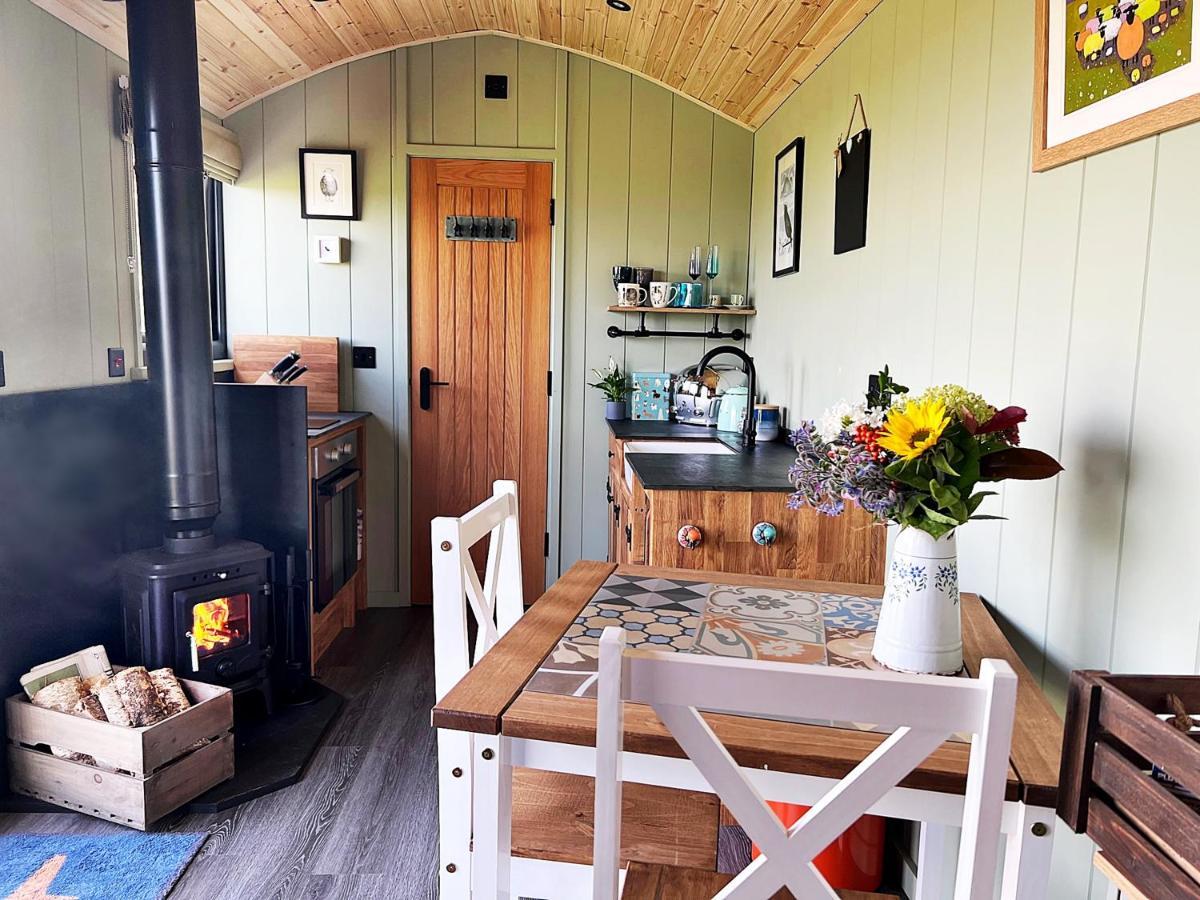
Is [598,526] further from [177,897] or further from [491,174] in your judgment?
[177,897]

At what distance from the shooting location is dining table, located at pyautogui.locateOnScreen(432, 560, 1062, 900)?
1090 mm

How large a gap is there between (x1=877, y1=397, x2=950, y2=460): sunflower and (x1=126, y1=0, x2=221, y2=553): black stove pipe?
86.4 inches

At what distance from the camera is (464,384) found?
4285 millimetres

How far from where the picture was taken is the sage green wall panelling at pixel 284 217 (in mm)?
4051

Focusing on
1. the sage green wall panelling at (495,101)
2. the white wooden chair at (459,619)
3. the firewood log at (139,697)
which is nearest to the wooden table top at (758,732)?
the white wooden chair at (459,619)

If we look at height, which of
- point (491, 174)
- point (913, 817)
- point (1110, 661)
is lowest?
point (913, 817)

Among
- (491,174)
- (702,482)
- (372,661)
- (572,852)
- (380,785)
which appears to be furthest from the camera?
(491,174)

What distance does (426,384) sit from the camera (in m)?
4.25

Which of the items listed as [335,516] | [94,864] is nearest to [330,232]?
[335,516]

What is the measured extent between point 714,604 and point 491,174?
2996 mm

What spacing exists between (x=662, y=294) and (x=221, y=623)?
2.32 m

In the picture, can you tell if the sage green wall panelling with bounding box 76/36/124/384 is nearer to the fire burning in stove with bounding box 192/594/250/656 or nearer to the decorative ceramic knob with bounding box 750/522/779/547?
the fire burning in stove with bounding box 192/594/250/656

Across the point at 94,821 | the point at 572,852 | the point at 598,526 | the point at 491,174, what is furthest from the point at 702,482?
the point at 491,174

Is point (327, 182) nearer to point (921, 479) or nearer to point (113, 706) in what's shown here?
point (113, 706)
